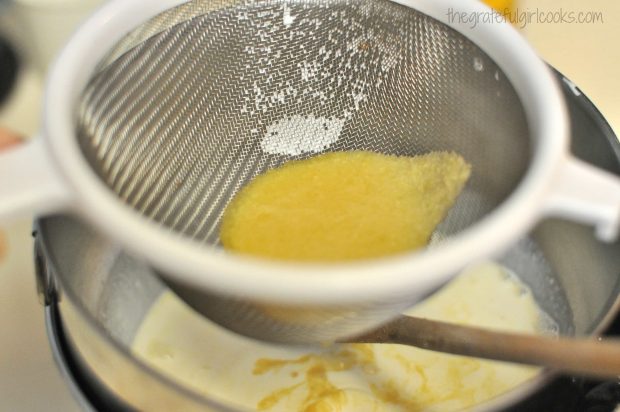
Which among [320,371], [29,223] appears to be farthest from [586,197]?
[29,223]

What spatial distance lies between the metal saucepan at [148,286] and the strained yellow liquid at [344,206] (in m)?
0.11

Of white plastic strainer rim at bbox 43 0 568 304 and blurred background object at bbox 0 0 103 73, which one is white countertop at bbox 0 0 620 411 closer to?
blurred background object at bbox 0 0 103 73

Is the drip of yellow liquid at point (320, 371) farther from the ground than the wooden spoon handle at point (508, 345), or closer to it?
closer to it

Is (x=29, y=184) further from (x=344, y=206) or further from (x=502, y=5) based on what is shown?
(x=502, y=5)

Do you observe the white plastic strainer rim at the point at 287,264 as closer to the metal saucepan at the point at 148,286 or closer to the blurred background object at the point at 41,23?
the metal saucepan at the point at 148,286

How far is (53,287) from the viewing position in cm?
55

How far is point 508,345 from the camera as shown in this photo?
19.6 inches

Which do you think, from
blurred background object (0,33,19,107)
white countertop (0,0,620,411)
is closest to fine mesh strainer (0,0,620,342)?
white countertop (0,0,620,411)

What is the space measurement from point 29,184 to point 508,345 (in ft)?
1.05

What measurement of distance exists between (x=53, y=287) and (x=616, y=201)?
1.29 ft

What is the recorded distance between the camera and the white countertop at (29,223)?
633 millimetres

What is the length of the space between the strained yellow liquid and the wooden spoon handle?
0.07 m

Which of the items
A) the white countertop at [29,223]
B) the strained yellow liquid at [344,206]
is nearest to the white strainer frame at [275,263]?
the strained yellow liquid at [344,206]

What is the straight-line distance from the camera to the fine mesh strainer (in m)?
0.40
